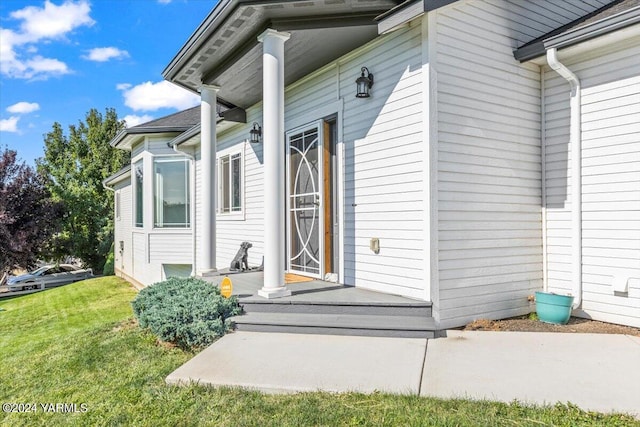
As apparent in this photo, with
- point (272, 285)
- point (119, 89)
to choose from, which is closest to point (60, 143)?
point (119, 89)

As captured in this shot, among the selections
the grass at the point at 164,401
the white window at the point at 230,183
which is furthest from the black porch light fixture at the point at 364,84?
the white window at the point at 230,183

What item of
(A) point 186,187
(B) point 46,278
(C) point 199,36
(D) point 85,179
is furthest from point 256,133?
(D) point 85,179

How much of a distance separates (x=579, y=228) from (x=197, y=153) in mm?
8018

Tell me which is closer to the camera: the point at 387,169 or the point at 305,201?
the point at 387,169

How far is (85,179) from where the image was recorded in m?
22.8

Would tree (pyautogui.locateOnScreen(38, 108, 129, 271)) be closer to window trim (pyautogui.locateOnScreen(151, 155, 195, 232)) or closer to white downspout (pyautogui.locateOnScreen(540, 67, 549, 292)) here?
window trim (pyautogui.locateOnScreen(151, 155, 195, 232))

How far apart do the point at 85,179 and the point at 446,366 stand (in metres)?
24.3

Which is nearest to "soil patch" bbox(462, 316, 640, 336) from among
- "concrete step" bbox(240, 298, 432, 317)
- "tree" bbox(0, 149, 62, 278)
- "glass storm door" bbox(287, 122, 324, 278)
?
"concrete step" bbox(240, 298, 432, 317)

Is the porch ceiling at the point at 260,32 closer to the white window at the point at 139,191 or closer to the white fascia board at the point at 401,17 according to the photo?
the white fascia board at the point at 401,17

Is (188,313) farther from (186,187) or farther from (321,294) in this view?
(186,187)

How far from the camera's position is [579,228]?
439 centimetres

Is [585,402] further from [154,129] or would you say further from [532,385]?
[154,129]

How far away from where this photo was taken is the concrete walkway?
2678 mm

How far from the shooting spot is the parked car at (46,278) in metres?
17.6
